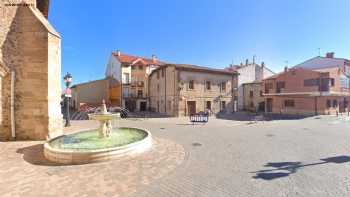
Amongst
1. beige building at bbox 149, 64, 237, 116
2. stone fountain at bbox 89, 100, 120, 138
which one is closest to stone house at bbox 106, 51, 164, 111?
beige building at bbox 149, 64, 237, 116

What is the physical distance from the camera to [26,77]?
9.50 meters

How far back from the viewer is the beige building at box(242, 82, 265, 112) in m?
34.8

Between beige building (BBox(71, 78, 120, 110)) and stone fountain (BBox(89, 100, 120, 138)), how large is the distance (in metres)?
25.9

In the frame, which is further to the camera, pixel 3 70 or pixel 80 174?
pixel 3 70

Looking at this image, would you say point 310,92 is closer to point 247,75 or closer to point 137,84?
point 247,75

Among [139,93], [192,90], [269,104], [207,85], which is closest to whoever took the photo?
[192,90]

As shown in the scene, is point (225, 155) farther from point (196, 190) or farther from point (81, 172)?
point (81, 172)

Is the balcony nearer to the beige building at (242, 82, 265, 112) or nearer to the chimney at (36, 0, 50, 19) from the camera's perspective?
the beige building at (242, 82, 265, 112)

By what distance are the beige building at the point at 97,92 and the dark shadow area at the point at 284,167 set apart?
30.9 m

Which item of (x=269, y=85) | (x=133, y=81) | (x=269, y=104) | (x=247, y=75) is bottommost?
(x=269, y=104)

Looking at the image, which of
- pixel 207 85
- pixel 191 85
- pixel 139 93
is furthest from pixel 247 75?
pixel 139 93

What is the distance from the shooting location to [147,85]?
34812 mm

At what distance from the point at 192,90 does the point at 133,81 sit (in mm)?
12687

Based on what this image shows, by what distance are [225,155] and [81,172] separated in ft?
15.3
